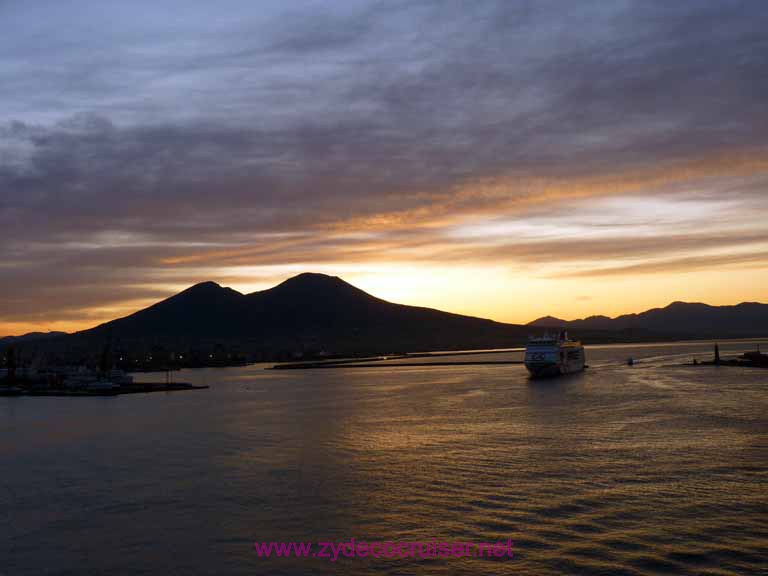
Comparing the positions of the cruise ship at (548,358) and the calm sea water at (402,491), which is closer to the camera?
the calm sea water at (402,491)

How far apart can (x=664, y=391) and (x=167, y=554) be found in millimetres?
64025

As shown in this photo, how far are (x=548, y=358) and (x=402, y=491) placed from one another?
85.2 meters

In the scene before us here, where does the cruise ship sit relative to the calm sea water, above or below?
above

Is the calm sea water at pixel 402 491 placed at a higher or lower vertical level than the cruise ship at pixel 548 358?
lower

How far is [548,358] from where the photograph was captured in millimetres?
109062

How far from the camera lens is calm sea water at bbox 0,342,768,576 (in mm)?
20203

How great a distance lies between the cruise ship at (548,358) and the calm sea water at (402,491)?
170ft

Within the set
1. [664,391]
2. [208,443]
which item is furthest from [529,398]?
[208,443]

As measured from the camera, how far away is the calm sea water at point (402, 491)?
20203 millimetres

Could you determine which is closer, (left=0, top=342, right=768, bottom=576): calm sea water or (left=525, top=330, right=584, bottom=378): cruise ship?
(left=0, top=342, right=768, bottom=576): calm sea water

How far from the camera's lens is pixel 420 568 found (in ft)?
63.3

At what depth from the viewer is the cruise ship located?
10838 centimetres

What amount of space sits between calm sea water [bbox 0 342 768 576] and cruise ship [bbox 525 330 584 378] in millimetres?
51668

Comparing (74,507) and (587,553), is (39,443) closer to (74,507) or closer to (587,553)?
(74,507)
